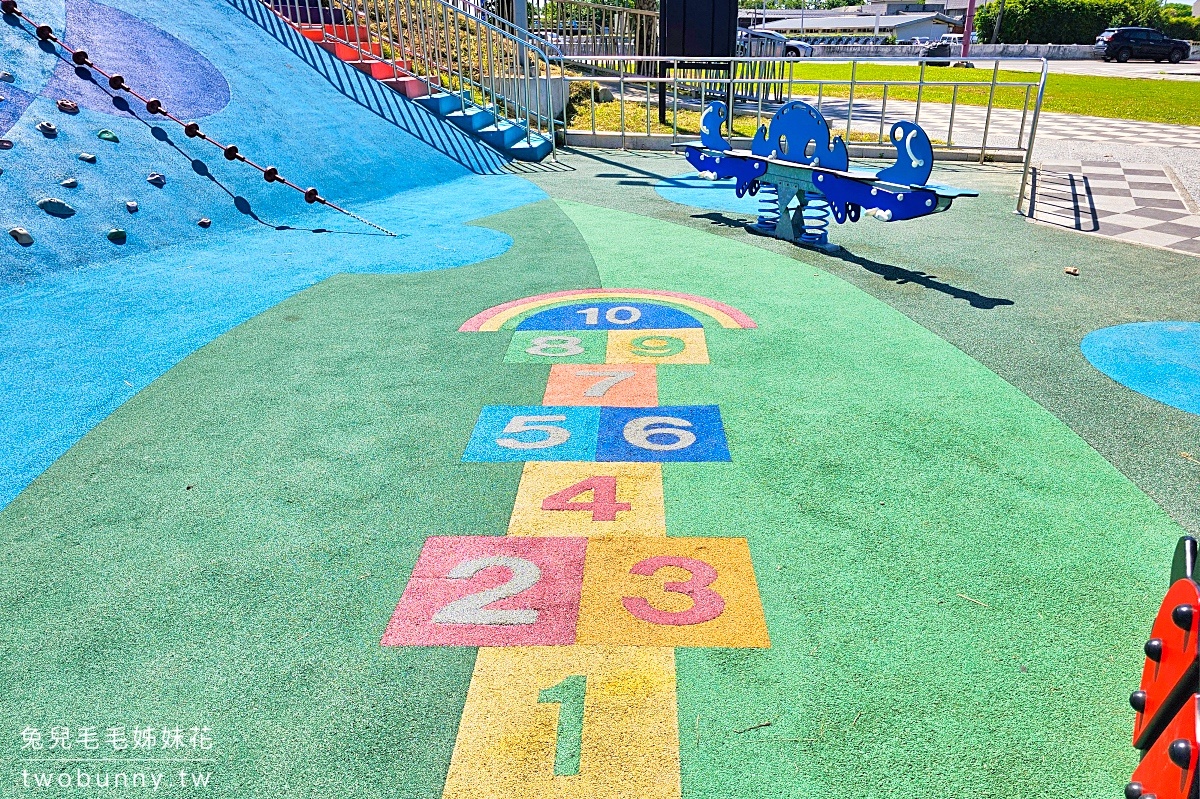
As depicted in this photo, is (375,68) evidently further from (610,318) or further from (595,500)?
(595,500)

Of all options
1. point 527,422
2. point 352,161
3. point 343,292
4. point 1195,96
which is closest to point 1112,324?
point 527,422

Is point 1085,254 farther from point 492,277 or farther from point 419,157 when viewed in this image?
point 419,157

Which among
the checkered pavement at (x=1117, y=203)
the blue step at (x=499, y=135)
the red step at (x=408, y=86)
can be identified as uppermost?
the red step at (x=408, y=86)

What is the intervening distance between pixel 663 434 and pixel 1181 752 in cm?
317

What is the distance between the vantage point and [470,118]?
46.6ft

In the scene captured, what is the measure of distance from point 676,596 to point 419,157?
1102 cm

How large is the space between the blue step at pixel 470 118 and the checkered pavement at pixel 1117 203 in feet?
30.6

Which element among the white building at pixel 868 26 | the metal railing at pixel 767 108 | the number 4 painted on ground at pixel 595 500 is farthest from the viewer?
the white building at pixel 868 26

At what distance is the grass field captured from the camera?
61.6ft

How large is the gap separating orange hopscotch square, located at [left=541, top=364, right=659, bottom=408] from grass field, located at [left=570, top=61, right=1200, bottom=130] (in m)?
12.5

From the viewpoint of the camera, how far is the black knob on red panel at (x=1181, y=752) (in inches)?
65.9

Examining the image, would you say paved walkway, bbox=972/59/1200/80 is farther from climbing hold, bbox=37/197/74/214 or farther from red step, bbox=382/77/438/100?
climbing hold, bbox=37/197/74/214

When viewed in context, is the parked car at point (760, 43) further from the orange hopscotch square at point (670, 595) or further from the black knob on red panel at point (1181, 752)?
the black knob on red panel at point (1181, 752)

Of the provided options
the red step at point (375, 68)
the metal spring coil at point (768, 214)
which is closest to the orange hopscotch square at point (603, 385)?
the metal spring coil at point (768, 214)
